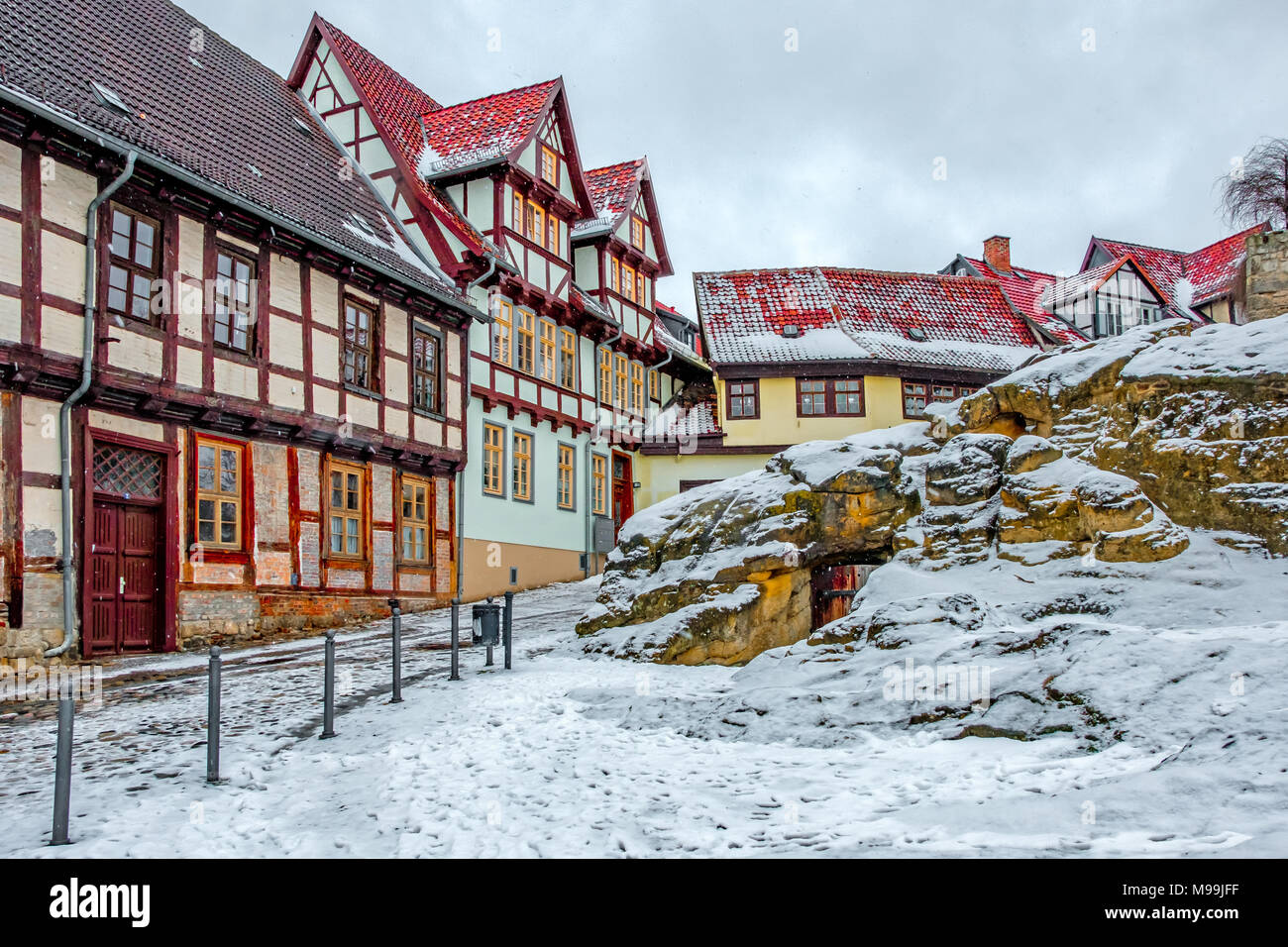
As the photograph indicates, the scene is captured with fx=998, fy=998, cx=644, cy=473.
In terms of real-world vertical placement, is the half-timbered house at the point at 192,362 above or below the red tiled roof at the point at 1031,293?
below

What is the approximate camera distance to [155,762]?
22.9 ft

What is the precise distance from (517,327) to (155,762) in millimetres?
15703

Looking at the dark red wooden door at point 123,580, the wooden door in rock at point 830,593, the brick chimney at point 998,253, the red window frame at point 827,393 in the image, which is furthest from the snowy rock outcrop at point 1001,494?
the brick chimney at point 998,253

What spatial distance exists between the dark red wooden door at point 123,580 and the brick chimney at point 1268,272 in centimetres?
1893

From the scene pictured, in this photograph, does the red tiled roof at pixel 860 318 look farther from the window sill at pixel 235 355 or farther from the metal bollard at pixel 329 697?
the metal bollard at pixel 329 697

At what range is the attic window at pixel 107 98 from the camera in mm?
13453

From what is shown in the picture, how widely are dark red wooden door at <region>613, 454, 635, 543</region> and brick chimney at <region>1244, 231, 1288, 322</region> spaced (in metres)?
14.5

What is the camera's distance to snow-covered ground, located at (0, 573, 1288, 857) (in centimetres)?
485

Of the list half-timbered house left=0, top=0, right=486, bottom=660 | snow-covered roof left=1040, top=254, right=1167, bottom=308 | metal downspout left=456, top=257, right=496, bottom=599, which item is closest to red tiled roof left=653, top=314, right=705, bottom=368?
metal downspout left=456, top=257, right=496, bottom=599

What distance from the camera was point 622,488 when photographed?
26.4 metres

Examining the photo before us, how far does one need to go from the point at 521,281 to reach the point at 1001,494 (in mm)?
13127

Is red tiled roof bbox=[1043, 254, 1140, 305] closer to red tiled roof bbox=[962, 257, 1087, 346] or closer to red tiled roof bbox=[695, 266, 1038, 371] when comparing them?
red tiled roof bbox=[962, 257, 1087, 346]

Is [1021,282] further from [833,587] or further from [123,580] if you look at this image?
[123,580]
